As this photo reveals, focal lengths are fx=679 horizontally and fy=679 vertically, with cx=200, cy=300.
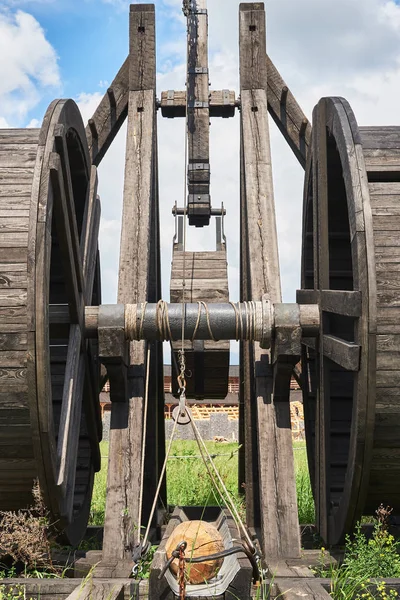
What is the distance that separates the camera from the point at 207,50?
680 cm

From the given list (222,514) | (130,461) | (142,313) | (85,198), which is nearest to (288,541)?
(222,514)

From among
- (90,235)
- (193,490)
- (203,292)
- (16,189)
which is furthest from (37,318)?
(193,490)

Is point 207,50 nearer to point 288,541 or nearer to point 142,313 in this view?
point 142,313

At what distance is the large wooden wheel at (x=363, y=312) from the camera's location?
3.88 metres

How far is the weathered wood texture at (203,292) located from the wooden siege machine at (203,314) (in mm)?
24

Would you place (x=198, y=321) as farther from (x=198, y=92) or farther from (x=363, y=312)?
(x=198, y=92)

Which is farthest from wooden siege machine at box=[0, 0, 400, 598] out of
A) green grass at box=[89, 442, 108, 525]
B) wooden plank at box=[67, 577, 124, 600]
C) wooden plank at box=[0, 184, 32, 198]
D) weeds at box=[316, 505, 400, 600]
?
green grass at box=[89, 442, 108, 525]

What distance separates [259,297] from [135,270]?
1023 millimetres

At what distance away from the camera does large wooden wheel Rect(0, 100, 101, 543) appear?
3877 mm

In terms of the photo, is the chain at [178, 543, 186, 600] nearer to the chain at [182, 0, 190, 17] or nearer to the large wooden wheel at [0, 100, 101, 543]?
the large wooden wheel at [0, 100, 101, 543]

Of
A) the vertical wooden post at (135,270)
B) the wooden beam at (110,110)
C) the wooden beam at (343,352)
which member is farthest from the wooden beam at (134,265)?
the wooden beam at (343,352)

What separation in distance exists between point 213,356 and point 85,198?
1822mm

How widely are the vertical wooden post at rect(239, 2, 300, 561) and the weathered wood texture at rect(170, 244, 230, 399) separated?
0.23 m

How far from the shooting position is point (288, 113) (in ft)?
21.8
